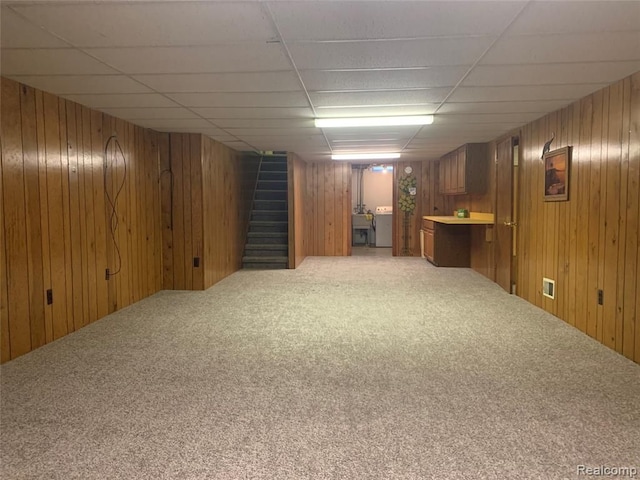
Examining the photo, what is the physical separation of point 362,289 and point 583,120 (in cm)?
303

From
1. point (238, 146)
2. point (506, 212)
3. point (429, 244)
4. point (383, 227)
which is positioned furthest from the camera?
point (383, 227)

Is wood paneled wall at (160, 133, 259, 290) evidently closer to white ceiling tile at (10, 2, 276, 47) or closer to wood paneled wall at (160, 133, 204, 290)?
wood paneled wall at (160, 133, 204, 290)

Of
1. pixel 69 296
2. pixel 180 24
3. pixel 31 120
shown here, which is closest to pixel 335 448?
pixel 180 24

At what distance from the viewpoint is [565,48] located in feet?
7.64

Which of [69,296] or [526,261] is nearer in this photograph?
[69,296]

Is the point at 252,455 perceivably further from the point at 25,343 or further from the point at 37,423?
the point at 25,343

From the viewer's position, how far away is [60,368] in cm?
273

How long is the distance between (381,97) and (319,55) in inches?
43.6

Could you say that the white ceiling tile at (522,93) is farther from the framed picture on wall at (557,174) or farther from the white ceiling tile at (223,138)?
the white ceiling tile at (223,138)

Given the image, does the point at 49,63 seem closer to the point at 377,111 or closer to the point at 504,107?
the point at 377,111

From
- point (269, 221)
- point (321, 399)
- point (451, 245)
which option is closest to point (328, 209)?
point (269, 221)

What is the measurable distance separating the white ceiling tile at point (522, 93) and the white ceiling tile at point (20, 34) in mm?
2816

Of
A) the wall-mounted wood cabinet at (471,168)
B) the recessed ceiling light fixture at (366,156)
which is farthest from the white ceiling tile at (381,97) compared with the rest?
the recessed ceiling light fixture at (366,156)

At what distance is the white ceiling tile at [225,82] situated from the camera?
282 centimetres
